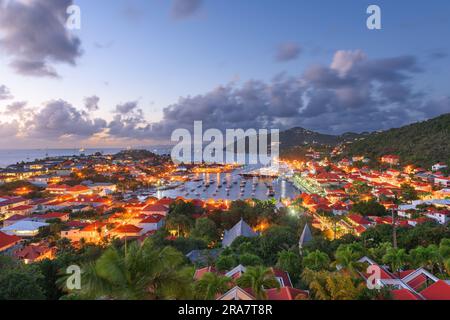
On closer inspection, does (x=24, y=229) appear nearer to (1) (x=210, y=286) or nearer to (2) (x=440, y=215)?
(1) (x=210, y=286)

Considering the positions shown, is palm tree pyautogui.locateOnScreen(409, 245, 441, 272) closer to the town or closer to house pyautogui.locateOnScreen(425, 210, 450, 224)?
the town

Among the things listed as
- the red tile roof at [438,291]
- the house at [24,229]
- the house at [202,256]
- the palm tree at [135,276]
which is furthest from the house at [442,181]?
the palm tree at [135,276]

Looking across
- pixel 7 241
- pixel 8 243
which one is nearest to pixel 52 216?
pixel 7 241

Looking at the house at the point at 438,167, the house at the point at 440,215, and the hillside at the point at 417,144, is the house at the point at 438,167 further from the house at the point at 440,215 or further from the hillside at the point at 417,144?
the house at the point at 440,215

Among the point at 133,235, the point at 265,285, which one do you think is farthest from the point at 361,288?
the point at 133,235

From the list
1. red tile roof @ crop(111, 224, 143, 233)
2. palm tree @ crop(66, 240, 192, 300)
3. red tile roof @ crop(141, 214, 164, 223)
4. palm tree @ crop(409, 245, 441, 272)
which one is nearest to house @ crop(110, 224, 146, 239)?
red tile roof @ crop(111, 224, 143, 233)
